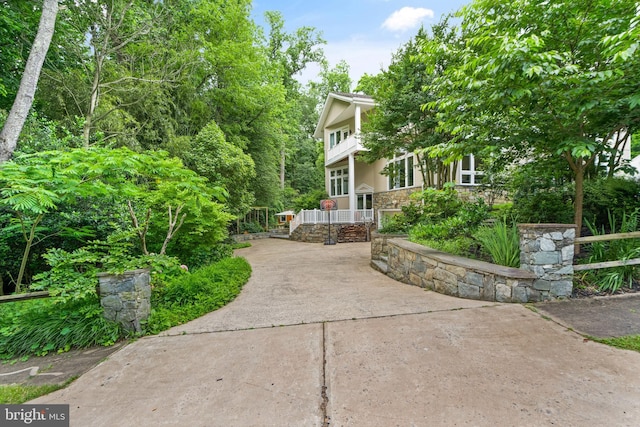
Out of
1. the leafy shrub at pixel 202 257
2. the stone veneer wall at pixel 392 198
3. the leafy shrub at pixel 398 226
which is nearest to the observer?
the leafy shrub at pixel 202 257

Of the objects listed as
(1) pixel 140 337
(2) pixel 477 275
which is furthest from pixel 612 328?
(1) pixel 140 337

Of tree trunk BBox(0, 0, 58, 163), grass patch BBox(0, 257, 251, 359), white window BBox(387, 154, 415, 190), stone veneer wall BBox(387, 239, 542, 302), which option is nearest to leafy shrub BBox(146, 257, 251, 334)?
grass patch BBox(0, 257, 251, 359)

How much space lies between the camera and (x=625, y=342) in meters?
2.35

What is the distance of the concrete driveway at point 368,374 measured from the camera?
1.70m

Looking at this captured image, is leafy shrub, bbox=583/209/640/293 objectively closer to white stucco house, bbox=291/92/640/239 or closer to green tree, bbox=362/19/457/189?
green tree, bbox=362/19/457/189

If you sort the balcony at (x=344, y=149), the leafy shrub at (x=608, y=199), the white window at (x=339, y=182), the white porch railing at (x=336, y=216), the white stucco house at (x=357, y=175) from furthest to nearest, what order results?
the white window at (x=339, y=182) → the white porch railing at (x=336, y=216) → the balcony at (x=344, y=149) → the white stucco house at (x=357, y=175) → the leafy shrub at (x=608, y=199)

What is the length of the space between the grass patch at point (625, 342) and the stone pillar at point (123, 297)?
4852 millimetres

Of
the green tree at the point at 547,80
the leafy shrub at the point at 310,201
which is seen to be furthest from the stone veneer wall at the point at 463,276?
the leafy shrub at the point at 310,201

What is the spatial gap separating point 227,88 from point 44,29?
949cm

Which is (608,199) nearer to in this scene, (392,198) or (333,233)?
(392,198)

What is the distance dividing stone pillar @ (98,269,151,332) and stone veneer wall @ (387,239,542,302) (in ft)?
14.3

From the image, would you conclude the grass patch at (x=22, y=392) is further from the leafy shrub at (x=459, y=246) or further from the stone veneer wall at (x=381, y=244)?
the stone veneer wall at (x=381, y=244)

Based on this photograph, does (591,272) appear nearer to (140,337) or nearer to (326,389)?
(326,389)

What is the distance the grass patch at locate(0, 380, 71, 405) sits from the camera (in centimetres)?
204
